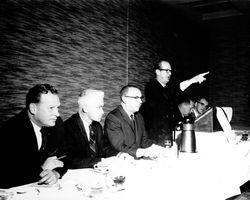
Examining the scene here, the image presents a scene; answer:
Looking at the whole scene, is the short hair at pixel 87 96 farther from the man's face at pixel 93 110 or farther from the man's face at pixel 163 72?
the man's face at pixel 163 72

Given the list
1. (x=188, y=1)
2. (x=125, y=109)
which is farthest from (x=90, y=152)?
(x=188, y=1)

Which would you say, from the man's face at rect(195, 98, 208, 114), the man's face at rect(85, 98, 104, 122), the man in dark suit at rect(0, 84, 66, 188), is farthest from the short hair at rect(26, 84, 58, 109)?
the man's face at rect(195, 98, 208, 114)

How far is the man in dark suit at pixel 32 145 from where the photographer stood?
1.64m

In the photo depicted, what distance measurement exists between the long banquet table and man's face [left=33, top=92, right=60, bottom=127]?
0.40m

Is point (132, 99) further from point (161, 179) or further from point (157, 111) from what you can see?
point (161, 179)

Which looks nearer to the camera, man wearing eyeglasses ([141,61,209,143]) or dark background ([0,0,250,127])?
dark background ([0,0,250,127])

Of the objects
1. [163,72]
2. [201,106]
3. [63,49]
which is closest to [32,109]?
[63,49]

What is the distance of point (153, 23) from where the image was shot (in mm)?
4797

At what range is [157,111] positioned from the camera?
3.34 m

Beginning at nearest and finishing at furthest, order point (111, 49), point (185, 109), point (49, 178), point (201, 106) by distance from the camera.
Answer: point (49, 178)
point (111, 49)
point (185, 109)
point (201, 106)

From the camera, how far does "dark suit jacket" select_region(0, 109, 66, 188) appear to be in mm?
1643

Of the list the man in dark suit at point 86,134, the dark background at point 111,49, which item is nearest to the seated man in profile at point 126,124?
the man in dark suit at point 86,134

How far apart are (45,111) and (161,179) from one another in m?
0.92

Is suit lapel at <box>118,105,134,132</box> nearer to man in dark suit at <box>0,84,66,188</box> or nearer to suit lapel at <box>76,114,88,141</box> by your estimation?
suit lapel at <box>76,114,88,141</box>
